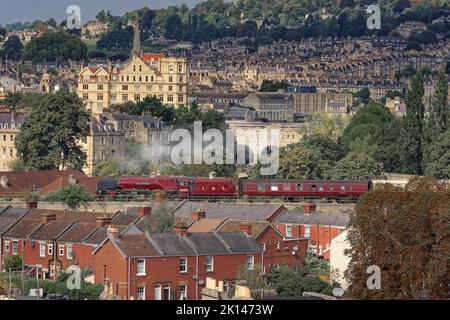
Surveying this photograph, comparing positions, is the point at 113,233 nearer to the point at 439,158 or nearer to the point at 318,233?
the point at 318,233

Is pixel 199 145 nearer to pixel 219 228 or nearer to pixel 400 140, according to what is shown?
pixel 400 140

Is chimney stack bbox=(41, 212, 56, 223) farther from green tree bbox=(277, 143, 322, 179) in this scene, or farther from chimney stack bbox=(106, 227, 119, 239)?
green tree bbox=(277, 143, 322, 179)

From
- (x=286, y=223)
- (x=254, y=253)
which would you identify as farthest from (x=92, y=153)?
(x=254, y=253)

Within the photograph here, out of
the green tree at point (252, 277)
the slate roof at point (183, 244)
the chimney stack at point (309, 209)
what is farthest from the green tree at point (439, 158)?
the green tree at point (252, 277)

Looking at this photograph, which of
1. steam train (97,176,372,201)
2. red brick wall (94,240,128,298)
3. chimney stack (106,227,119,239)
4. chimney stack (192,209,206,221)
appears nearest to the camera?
red brick wall (94,240,128,298)

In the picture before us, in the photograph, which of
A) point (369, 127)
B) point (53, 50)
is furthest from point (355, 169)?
point (53, 50)

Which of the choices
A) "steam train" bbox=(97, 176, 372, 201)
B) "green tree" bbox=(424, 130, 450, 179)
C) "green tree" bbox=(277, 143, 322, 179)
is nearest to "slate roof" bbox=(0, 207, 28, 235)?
"steam train" bbox=(97, 176, 372, 201)
